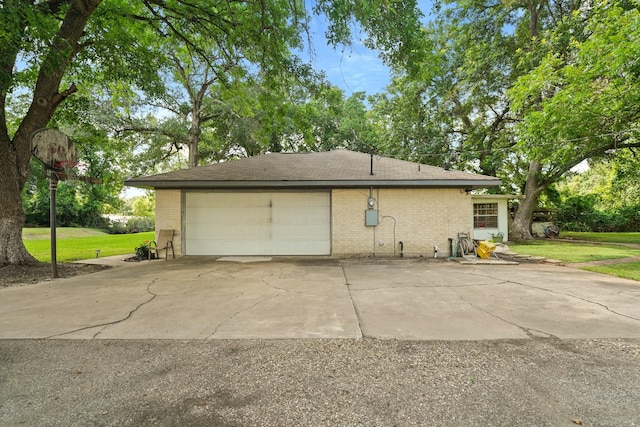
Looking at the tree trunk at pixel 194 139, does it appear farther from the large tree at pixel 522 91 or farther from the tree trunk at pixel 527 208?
the tree trunk at pixel 527 208

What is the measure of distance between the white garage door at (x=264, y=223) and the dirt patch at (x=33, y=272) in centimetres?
316

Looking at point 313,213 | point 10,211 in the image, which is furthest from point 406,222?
point 10,211

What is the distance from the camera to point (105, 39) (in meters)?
8.17

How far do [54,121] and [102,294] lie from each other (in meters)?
8.25

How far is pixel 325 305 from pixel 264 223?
5907 mm

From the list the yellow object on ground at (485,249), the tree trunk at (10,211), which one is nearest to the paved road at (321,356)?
the tree trunk at (10,211)

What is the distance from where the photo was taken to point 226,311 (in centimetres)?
421

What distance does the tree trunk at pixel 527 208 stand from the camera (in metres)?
16.6

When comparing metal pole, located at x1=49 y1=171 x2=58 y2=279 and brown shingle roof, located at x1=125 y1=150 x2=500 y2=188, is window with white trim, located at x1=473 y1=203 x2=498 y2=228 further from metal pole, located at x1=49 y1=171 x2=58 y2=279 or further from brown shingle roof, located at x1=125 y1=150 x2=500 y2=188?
metal pole, located at x1=49 y1=171 x2=58 y2=279

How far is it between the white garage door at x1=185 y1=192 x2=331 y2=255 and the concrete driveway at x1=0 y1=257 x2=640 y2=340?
266 centimetres

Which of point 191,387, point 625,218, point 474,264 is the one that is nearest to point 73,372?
point 191,387

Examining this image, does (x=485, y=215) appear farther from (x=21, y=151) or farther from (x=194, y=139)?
(x=21, y=151)

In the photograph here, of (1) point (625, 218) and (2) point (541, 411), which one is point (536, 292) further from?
(1) point (625, 218)

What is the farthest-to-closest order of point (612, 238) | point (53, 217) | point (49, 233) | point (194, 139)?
point (49, 233)
point (194, 139)
point (612, 238)
point (53, 217)
